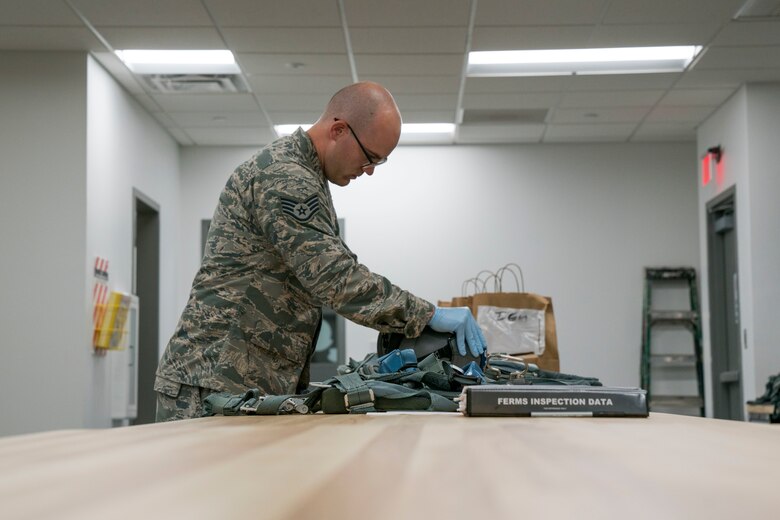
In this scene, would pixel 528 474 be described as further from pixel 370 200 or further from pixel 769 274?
pixel 370 200

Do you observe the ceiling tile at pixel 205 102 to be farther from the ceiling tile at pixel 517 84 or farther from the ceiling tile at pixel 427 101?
the ceiling tile at pixel 517 84

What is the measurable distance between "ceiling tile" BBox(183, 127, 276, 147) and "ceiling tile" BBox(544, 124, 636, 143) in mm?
2310

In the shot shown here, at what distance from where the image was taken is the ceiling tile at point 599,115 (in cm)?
726

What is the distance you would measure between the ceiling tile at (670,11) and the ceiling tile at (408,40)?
0.85 meters

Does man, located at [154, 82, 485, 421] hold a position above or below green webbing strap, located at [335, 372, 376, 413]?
above

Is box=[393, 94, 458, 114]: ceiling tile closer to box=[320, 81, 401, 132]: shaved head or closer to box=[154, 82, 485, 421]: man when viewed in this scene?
box=[320, 81, 401, 132]: shaved head

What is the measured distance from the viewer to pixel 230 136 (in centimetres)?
810

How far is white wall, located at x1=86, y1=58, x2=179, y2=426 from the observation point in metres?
5.90

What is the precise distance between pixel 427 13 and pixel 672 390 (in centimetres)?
443

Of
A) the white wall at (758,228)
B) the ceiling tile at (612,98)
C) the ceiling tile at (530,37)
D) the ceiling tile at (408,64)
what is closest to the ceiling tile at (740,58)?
the white wall at (758,228)

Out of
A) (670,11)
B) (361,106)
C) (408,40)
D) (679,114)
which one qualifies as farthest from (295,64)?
(361,106)

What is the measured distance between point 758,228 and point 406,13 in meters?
2.87

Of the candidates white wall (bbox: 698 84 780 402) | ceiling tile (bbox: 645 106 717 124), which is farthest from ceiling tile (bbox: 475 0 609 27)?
ceiling tile (bbox: 645 106 717 124)

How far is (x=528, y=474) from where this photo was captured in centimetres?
49
